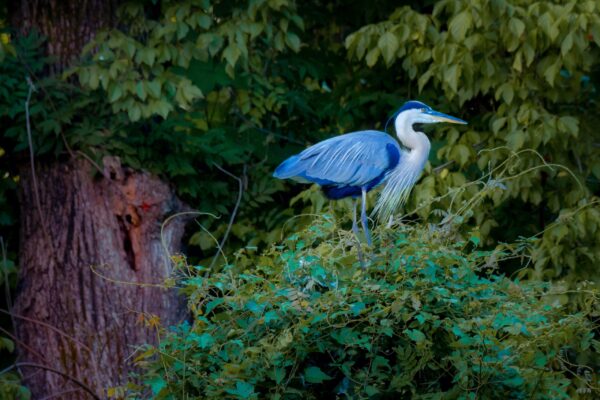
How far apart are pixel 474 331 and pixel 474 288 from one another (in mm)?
195

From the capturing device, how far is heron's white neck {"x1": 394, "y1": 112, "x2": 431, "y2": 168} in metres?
4.66

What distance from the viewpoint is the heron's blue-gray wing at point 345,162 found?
15.1ft

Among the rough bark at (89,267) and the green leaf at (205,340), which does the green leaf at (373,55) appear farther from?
the green leaf at (205,340)

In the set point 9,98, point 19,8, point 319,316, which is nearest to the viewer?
point 319,316

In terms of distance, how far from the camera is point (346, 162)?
15.1 ft

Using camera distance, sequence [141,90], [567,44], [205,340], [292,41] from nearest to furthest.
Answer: [205,340] → [567,44] → [141,90] → [292,41]

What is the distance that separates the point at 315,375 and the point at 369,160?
1795mm

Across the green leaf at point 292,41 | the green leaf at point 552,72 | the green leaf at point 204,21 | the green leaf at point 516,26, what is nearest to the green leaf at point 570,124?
the green leaf at point 552,72

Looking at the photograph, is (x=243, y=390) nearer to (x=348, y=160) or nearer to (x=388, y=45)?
(x=348, y=160)

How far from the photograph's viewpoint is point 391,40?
591cm

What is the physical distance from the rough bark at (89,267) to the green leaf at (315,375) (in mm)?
2977

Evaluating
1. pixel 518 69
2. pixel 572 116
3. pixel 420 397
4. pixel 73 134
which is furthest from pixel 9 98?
pixel 420 397

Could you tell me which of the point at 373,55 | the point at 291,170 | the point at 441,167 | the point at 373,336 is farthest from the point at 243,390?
the point at 373,55

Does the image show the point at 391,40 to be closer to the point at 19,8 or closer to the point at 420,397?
the point at 19,8
